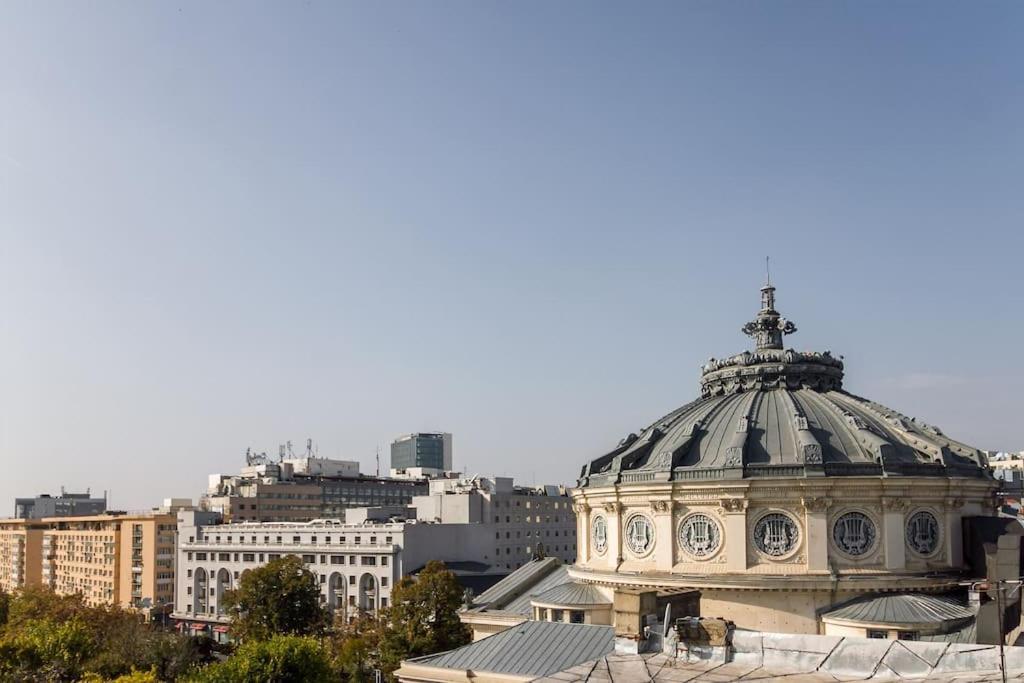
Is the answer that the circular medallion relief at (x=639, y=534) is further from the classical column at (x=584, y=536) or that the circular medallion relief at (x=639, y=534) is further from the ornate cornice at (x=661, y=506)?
the classical column at (x=584, y=536)

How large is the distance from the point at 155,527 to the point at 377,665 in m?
76.2

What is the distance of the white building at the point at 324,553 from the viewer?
360 feet

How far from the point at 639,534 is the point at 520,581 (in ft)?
47.6

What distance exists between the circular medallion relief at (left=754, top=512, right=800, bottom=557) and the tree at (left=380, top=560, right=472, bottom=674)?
31.0m

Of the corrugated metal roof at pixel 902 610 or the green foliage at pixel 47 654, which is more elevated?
the corrugated metal roof at pixel 902 610

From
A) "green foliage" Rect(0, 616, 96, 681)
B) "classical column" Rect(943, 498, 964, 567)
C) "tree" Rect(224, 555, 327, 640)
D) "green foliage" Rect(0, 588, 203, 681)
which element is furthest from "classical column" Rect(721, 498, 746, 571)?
"tree" Rect(224, 555, 327, 640)

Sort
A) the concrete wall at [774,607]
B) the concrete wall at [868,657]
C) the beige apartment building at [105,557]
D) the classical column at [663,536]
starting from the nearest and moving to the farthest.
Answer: the concrete wall at [868,657]
the concrete wall at [774,607]
the classical column at [663,536]
the beige apartment building at [105,557]

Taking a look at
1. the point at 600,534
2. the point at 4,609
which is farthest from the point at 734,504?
the point at 4,609

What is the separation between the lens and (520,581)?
211 feet

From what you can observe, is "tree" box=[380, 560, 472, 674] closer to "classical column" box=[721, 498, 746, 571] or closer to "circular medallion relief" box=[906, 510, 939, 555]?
"classical column" box=[721, 498, 746, 571]

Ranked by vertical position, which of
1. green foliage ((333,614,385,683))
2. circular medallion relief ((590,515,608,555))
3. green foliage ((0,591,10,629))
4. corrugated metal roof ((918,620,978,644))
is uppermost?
circular medallion relief ((590,515,608,555))

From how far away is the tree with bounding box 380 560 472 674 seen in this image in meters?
72.1

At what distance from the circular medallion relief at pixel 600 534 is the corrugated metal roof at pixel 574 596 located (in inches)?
82.7

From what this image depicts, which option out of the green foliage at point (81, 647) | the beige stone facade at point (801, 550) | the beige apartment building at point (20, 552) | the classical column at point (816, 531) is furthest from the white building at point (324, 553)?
the classical column at point (816, 531)
